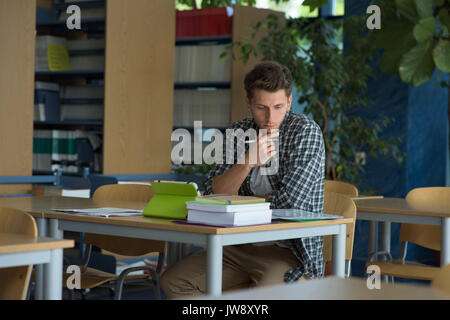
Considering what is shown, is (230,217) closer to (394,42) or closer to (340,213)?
(394,42)

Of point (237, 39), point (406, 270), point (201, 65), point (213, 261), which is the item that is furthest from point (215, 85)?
point (213, 261)

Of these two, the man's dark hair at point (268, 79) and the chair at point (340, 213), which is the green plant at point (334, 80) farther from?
the man's dark hair at point (268, 79)

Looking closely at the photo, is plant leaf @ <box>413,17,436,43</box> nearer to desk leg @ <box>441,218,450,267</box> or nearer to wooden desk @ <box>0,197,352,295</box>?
wooden desk @ <box>0,197,352,295</box>

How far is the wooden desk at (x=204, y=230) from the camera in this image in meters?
1.97

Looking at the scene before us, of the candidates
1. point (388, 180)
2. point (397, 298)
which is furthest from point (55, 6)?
point (397, 298)

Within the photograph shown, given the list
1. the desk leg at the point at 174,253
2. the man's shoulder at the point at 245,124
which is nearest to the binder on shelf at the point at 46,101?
the desk leg at the point at 174,253

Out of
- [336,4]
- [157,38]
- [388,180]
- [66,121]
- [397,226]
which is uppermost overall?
[336,4]

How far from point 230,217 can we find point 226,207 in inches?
1.3

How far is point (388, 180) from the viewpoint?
219 inches

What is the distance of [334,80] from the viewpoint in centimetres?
516

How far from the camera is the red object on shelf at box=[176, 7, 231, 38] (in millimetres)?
5977

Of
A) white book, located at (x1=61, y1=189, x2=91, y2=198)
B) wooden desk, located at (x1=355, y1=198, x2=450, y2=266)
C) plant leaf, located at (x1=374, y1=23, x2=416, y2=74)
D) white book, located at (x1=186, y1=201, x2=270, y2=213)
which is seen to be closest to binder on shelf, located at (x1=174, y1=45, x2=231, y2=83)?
white book, located at (x1=61, y1=189, x2=91, y2=198)

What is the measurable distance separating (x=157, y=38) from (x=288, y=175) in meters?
3.11

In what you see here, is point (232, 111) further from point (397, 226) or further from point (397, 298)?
point (397, 298)
